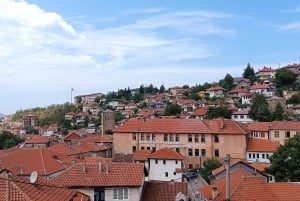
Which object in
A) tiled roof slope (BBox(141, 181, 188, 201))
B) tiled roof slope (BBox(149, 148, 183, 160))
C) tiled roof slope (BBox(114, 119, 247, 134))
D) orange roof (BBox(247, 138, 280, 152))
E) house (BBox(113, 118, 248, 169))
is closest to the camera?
tiled roof slope (BBox(141, 181, 188, 201))

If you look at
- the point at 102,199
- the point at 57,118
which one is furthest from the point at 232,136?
the point at 57,118

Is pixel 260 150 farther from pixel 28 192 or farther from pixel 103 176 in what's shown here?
pixel 28 192

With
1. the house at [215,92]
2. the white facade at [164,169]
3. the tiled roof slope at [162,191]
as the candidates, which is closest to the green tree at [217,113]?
the white facade at [164,169]

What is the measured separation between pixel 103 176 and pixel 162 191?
12.1 ft

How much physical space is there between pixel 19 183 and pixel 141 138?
42.9 m

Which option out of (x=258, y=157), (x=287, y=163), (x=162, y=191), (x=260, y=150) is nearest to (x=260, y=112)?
(x=258, y=157)

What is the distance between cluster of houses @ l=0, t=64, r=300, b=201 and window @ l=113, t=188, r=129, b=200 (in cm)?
5

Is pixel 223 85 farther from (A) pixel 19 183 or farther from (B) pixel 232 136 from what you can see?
(A) pixel 19 183

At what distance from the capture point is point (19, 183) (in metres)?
15.8

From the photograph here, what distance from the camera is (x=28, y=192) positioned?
1542cm

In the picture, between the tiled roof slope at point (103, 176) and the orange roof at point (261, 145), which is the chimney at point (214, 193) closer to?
the tiled roof slope at point (103, 176)

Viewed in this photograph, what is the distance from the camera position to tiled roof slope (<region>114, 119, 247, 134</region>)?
177 ft

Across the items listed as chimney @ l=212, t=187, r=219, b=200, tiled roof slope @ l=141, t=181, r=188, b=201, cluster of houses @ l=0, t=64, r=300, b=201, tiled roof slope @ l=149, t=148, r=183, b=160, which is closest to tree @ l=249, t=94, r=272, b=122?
cluster of houses @ l=0, t=64, r=300, b=201

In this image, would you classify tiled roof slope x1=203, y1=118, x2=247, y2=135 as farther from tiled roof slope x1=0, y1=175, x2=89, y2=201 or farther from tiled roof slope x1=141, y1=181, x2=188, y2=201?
tiled roof slope x1=0, y1=175, x2=89, y2=201
